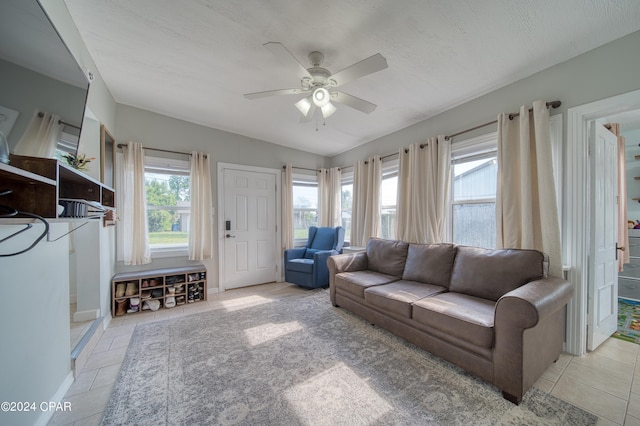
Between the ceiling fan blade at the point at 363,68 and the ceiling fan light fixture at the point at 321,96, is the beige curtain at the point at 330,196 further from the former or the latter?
the ceiling fan blade at the point at 363,68

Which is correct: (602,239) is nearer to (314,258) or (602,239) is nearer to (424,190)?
(424,190)

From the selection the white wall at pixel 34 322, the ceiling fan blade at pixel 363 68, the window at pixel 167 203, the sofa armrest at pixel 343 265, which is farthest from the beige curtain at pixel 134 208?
the ceiling fan blade at pixel 363 68

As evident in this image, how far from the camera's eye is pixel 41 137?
1.07 meters

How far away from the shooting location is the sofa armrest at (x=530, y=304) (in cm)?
144

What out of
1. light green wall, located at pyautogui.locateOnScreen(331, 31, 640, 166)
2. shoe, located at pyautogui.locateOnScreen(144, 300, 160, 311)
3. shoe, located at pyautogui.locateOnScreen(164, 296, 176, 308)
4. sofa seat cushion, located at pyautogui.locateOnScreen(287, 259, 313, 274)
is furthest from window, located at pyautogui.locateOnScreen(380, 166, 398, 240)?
shoe, located at pyautogui.locateOnScreen(144, 300, 160, 311)

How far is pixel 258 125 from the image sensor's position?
3656 mm

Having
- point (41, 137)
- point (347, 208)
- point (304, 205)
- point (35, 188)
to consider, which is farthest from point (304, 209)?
point (35, 188)

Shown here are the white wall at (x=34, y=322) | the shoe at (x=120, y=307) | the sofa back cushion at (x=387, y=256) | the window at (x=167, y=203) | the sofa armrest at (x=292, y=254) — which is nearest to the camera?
the white wall at (x=34, y=322)

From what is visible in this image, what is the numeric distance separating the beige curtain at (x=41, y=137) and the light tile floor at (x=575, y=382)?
1.54 meters

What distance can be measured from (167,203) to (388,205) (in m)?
3.47

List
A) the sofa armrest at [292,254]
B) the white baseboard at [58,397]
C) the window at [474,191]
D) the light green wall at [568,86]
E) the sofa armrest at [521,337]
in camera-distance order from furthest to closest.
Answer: the sofa armrest at [292,254] < the window at [474,191] < the light green wall at [568,86] < the sofa armrest at [521,337] < the white baseboard at [58,397]

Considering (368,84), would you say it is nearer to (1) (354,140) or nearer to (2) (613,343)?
(1) (354,140)

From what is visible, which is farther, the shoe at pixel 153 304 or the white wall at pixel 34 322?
the shoe at pixel 153 304


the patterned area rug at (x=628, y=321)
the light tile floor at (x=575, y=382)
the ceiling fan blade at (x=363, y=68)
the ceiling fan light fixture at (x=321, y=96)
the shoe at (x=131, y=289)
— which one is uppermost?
the ceiling fan blade at (x=363, y=68)
